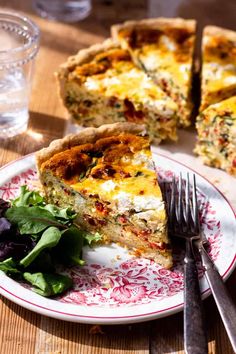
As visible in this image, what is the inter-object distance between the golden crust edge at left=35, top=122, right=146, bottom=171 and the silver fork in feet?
1.47

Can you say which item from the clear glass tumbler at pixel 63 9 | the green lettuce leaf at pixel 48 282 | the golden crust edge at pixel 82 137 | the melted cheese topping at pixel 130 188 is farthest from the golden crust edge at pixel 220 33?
the green lettuce leaf at pixel 48 282

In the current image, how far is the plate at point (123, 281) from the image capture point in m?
3.37

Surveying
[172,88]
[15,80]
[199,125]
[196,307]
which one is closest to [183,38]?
[172,88]

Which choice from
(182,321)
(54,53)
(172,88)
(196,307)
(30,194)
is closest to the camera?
(196,307)

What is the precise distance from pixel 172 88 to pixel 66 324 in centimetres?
250

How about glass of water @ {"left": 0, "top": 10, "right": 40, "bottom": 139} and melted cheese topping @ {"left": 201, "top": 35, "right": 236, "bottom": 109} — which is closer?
glass of water @ {"left": 0, "top": 10, "right": 40, "bottom": 139}

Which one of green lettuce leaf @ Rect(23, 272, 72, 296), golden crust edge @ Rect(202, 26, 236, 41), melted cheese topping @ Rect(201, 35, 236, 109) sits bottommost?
green lettuce leaf @ Rect(23, 272, 72, 296)

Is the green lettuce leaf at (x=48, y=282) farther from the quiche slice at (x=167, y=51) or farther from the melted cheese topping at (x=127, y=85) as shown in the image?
the quiche slice at (x=167, y=51)

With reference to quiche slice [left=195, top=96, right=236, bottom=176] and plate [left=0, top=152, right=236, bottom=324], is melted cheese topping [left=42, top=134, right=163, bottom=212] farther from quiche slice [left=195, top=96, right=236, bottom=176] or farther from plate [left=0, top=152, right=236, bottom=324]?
quiche slice [left=195, top=96, right=236, bottom=176]

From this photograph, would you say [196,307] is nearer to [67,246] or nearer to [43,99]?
[67,246]

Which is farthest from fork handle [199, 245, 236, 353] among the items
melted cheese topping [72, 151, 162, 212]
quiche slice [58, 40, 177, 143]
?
quiche slice [58, 40, 177, 143]

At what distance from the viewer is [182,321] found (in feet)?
11.5

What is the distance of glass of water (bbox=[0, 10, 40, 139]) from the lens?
4.86 metres

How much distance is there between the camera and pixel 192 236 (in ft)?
12.8
